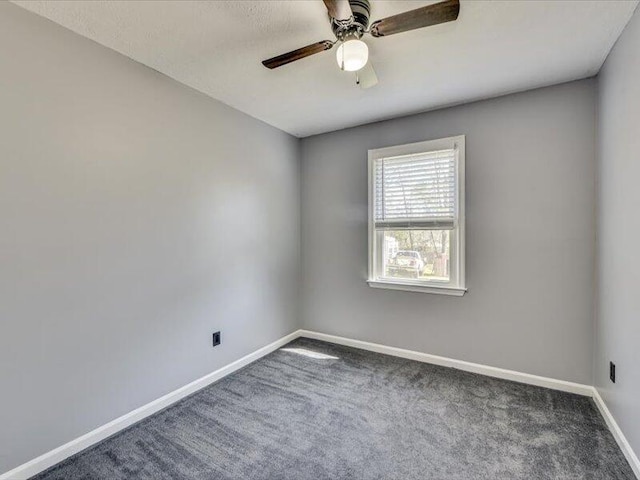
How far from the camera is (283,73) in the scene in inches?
90.5

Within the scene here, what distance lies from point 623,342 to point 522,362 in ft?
2.97

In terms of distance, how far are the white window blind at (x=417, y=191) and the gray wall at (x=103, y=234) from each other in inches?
54.7

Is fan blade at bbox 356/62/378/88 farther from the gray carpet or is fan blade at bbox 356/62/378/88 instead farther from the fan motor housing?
the gray carpet

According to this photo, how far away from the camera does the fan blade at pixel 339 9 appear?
54.3 inches

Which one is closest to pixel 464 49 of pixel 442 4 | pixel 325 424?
pixel 442 4

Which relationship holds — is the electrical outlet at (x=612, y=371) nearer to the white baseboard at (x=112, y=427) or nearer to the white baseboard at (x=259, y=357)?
the white baseboard at (x=259, y=357)

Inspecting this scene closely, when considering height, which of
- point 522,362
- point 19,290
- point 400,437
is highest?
point 19,290

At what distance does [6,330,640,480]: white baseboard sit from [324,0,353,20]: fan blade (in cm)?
263

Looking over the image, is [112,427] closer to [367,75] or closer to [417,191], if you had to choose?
[367,75]

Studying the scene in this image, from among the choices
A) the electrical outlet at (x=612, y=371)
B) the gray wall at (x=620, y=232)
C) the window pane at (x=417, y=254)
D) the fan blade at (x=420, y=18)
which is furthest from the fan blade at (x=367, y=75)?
the electrical outlet at (x=612, y=371)

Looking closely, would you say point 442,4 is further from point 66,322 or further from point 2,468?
point 2,468

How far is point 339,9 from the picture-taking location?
1.44 metres

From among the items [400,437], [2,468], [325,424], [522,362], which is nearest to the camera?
[2,468]

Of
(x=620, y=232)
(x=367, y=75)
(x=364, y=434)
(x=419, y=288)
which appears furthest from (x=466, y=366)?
(x=367, y=75)
